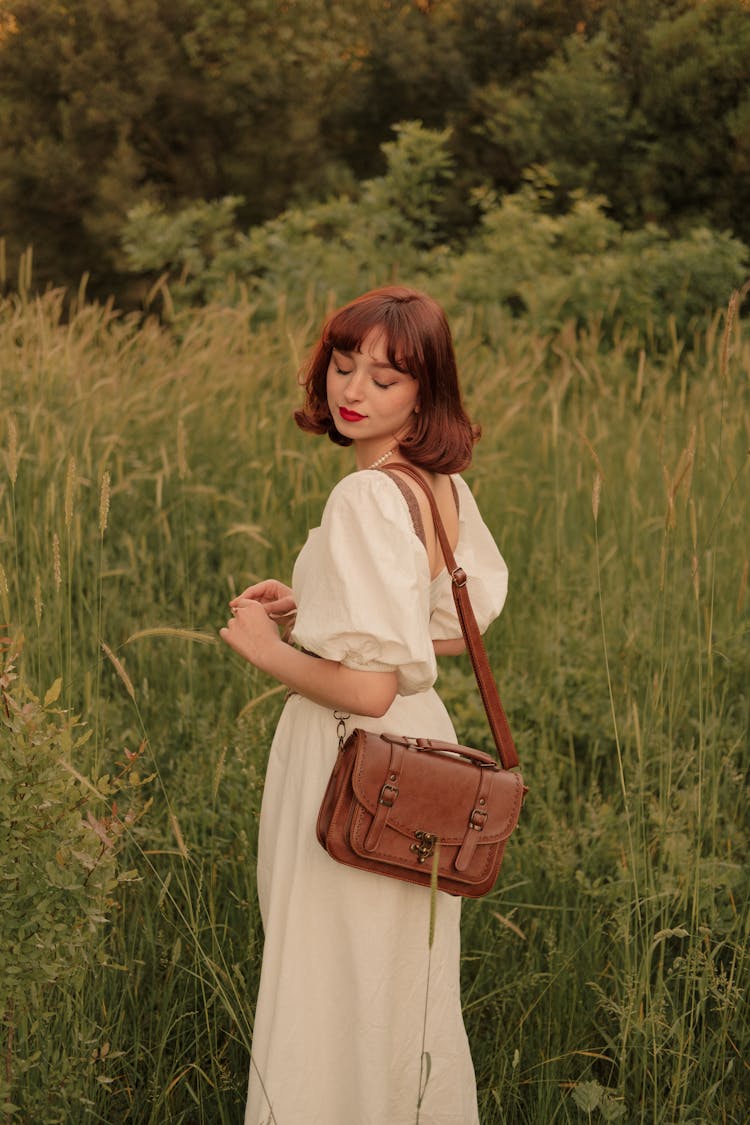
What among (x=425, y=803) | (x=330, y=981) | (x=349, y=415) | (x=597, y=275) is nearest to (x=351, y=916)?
(x=330, y=981)

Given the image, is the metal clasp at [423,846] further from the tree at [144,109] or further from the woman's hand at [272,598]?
the tree at [144,109]

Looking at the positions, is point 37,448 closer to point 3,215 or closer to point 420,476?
point 420,476

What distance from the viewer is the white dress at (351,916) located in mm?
1634

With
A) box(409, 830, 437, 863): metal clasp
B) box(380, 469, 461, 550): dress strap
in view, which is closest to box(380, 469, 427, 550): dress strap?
box(380, 469, 461, 550): dress strap

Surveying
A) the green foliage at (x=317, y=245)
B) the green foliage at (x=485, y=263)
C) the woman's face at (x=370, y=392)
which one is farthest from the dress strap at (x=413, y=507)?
the green foliage at (x=317, y=245)

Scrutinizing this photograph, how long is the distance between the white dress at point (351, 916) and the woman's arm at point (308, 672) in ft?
0.08

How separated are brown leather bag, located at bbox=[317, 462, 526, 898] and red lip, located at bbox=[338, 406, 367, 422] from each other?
3.8 inches

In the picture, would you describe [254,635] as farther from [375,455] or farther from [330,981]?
[330,981]

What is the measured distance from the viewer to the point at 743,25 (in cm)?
1026

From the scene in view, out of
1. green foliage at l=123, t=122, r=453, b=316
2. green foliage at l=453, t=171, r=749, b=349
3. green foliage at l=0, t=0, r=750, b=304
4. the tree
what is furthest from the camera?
the tree

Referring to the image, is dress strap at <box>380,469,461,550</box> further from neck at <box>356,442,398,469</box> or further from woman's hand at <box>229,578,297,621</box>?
woman's hand at <box>229,578,297,621</box>

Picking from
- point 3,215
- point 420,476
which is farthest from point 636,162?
point 420,476

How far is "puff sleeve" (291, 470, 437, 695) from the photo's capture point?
1.62 metres

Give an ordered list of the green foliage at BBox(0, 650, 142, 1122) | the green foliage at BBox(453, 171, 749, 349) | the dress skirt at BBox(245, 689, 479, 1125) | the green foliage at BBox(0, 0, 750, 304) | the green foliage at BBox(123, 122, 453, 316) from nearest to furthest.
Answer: the green foliage at BBox(0, 650, 142, 1122), the dress skirt at BBox(245, 689, 479, 1125), the green foliage at BBox(453, 171, 749, 349), the green foliage at BBox(123, 122, 453, 316), the green foliage at BBox(0, 0, 750, 304)
